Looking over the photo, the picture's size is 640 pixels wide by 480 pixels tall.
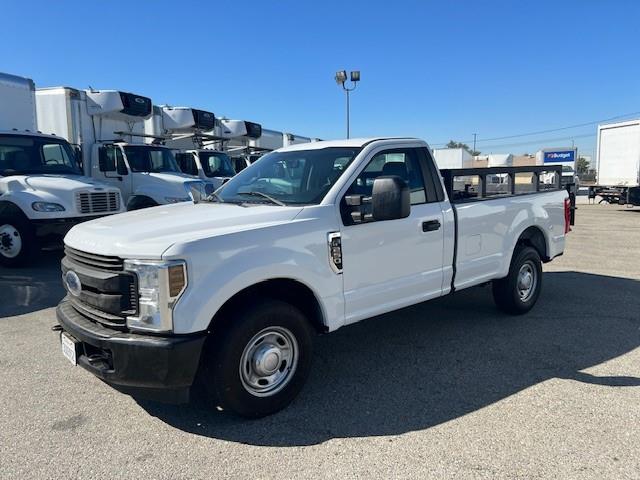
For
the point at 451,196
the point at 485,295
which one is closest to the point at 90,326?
the point at 451,196

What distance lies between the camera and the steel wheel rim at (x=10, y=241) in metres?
8.60

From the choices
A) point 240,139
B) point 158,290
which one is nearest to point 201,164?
point 240,139

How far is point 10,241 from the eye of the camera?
8.66m

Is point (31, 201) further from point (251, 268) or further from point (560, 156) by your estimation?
point (560, 156)

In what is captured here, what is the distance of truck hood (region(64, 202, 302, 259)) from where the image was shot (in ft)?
10.3

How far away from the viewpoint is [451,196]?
4.97m

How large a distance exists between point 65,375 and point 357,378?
2445 mm

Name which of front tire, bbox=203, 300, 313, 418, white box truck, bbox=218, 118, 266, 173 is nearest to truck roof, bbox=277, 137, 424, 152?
front tire, bbox=203, 300, 313, 418

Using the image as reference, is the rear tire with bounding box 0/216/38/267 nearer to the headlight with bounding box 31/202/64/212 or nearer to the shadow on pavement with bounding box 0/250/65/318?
the shadow on pavement with bounding box 0/250/65/318

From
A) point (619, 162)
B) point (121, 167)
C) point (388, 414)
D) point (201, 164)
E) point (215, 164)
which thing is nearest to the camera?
Result: point (388, 414)

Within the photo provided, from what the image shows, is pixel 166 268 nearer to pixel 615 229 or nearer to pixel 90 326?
pixel 90 326

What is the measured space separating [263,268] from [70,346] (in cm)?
144

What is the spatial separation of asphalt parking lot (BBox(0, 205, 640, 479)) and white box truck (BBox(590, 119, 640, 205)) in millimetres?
17953

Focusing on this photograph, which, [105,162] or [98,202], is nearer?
[98,202]
